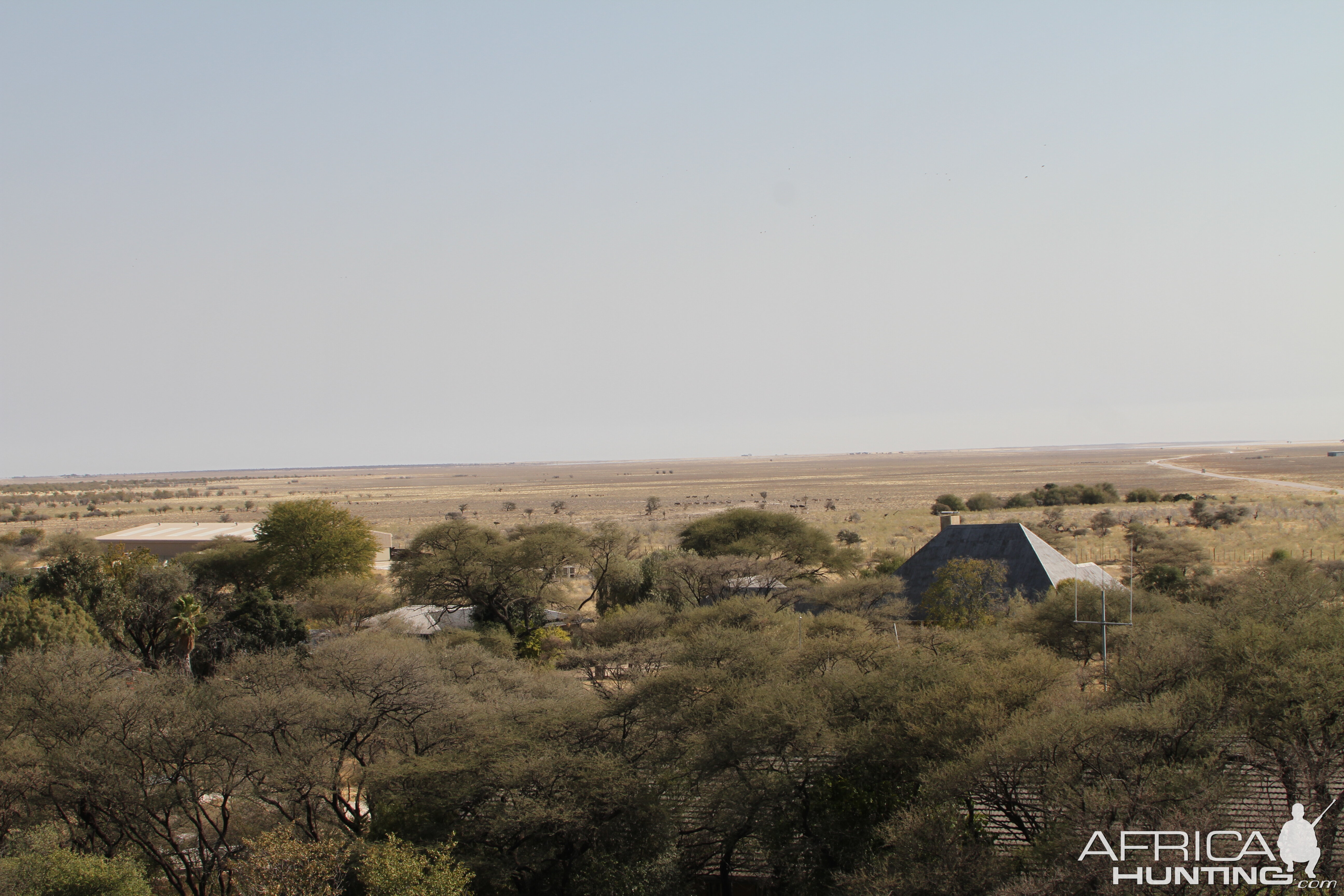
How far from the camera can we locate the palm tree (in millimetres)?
30578

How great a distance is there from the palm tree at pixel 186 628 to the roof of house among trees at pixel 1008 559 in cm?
2595

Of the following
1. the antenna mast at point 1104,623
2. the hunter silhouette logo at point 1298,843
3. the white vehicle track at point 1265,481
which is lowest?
the white vehicle track at point 1265,481

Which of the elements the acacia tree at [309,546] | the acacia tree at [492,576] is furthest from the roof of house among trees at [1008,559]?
the acacia tree at [309,546]

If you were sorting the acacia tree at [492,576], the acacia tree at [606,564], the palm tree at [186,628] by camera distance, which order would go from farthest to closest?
the acacia tree at [606,564] → the acacia tree at [492,576] → the palm tree at [186,628]

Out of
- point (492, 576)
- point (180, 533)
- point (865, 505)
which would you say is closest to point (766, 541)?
point (492, 576)

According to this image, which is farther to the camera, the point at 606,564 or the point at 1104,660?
the point at 606,564

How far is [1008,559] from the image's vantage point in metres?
36.0

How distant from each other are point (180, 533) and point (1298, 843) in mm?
68759

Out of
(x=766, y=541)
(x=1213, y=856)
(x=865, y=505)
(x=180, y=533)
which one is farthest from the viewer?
(x=865, y=505)

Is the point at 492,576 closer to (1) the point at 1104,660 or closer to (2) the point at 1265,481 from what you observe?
(1) the point at 1104,660

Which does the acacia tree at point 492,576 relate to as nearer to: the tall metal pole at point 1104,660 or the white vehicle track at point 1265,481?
the tall metal pole at point 1104,660

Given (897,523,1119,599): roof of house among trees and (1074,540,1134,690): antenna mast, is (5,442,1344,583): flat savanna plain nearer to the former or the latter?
(897,523,1119,599): roof of house among trees

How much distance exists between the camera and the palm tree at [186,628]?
3058 cm

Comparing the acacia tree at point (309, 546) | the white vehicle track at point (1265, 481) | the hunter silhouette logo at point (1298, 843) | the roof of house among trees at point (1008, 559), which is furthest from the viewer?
the white vehicle track at point (1265, 481)
